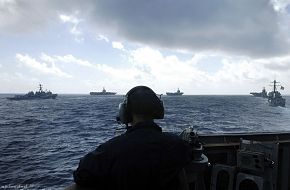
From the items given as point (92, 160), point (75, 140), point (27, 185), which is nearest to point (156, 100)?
point (92, 160)

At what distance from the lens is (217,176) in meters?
6.03

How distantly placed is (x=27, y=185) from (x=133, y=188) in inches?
621

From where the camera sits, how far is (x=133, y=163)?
6.91 feet

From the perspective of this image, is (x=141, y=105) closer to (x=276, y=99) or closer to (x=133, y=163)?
(x=133, y=163)

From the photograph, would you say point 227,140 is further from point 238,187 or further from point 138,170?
point 138,170

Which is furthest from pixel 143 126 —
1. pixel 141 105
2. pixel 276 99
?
pixel 276 99

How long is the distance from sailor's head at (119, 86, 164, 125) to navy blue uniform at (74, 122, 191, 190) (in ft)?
0.63

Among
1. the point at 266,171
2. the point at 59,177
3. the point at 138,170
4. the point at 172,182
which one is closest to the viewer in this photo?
the point at 138,170

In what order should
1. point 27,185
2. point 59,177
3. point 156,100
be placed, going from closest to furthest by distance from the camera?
point 156,100
point 27,185
point 59,177

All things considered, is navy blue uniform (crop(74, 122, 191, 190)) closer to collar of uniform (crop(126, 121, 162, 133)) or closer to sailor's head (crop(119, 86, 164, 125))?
collar of uniform (crop(126, 121, 162, 133))

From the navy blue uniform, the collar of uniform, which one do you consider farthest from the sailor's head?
the navy blue uniform

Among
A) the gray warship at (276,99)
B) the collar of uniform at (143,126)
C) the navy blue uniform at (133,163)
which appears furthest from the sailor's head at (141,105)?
the gray warship at (276,99)

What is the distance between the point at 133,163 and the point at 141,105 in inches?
21.1

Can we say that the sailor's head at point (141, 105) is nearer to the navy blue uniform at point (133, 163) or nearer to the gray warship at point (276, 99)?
the navy blue uniform at point (133, 163)
